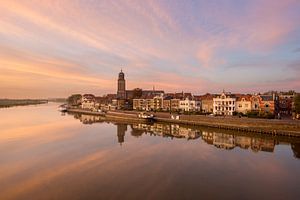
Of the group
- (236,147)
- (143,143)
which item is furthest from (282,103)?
(143,143)

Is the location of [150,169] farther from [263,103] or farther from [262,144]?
[263,103]

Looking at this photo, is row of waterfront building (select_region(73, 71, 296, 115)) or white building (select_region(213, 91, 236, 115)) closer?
row of waterfront building (select_region(73, 71, 296, 115))

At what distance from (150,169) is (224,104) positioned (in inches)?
2390

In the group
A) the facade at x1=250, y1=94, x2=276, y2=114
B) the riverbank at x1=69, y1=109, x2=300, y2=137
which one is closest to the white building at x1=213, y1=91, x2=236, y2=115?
the facade at x1=250, y1=94, x2=276, y2=114

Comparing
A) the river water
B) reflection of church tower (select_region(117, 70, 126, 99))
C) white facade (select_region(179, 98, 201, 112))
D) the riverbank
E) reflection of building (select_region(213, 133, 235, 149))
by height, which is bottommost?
the river water

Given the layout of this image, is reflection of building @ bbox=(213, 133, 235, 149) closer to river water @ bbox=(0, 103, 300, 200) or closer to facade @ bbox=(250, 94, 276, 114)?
river water @ bbox=(0, 103, 300, 200)

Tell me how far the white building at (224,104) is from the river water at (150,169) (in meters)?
33.7

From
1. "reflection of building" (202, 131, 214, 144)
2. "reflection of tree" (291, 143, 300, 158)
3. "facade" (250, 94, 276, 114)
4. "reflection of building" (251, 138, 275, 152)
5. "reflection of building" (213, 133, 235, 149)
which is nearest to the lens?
"reflection of tree" (291, 143, 300, 158)

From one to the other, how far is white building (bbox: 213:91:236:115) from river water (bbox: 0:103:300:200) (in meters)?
33.7

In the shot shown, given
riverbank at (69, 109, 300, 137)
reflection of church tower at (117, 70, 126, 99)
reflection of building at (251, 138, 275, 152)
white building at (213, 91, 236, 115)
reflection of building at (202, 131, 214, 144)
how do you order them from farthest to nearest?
reflection of church tower at (117, 70, 126, 99)
white building at (213, 91, 236, 115)
riverbank at (69, 109, 300, 137)
reflection of building at (202, 131, 214, 144)
reflection of building at (251, 138, 275, 152)

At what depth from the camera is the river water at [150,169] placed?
2356 cm

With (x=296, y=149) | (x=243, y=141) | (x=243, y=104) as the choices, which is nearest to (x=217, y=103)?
(x=243, y=104)

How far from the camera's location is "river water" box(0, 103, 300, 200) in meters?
23.6

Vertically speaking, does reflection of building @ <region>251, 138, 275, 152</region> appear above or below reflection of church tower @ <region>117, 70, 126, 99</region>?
below
